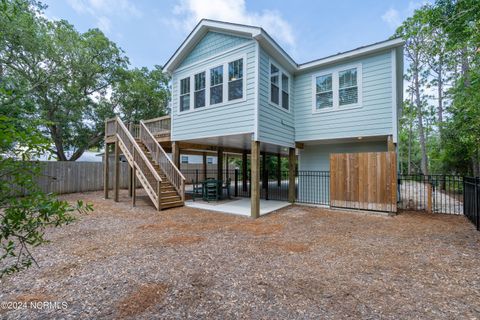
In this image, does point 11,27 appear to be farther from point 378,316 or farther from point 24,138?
point 378,316

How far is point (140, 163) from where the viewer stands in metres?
9.22

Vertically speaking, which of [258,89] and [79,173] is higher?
[258,89]

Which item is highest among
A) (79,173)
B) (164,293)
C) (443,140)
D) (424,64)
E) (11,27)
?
(424,64)

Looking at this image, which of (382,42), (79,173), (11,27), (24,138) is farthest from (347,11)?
(79,173)

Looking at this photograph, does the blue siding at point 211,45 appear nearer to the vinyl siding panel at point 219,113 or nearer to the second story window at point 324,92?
the vinyl siding panel at point 219,113

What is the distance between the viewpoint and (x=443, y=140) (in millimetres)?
13188

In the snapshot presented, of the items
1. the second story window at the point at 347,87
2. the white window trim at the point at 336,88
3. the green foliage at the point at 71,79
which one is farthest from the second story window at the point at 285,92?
the green foliage at the point at 71,79

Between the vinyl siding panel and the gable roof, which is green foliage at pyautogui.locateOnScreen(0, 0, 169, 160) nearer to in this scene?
the vinyl siding panel

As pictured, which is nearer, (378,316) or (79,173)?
(378,316)

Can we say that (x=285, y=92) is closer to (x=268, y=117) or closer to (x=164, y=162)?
(x=268, y=117)

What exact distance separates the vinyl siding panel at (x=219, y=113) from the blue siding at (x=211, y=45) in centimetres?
21

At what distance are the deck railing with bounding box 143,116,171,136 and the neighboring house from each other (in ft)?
3.60

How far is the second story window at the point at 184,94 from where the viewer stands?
930 cm

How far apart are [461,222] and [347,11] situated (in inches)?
392
